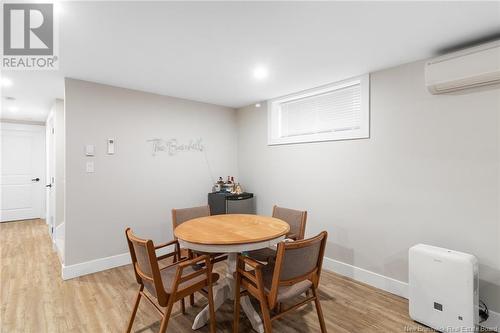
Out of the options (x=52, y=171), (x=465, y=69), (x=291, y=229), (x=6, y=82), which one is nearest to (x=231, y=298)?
(x=291, y=229)

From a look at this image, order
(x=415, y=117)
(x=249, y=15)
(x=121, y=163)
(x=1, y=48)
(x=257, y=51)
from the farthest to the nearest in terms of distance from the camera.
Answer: (x=121, y=163), (x=415, y=117), (x=257, y=51), (x=1, y=48), (x=249, y=15)

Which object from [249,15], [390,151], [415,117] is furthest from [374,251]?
[249,15]

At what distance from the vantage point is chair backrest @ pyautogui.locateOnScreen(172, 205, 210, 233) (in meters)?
2.72

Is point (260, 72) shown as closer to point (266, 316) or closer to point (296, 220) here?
point (296, 220)

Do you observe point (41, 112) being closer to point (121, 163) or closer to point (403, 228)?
point (121, 163)

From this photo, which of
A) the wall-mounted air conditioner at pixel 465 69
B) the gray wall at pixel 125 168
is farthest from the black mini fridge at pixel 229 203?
the wall-mounted air conditioner at pixel 465 69

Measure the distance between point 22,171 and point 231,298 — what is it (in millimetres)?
6290

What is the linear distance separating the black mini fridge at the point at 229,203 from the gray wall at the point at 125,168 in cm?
27

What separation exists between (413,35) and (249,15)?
1.34m

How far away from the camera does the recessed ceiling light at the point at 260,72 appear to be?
265cm

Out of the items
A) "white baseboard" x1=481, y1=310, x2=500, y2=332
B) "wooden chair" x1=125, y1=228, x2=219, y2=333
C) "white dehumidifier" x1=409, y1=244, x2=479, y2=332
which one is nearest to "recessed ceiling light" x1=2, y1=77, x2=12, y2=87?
"wooden chair" x1=125, y1=228, x2=219, y2=333

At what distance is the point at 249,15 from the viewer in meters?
1.70

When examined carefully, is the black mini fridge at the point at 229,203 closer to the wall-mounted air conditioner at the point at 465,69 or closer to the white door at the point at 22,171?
the wall-mounted air conditioner at the point at 465,69

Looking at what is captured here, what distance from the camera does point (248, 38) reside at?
2.00 meters
